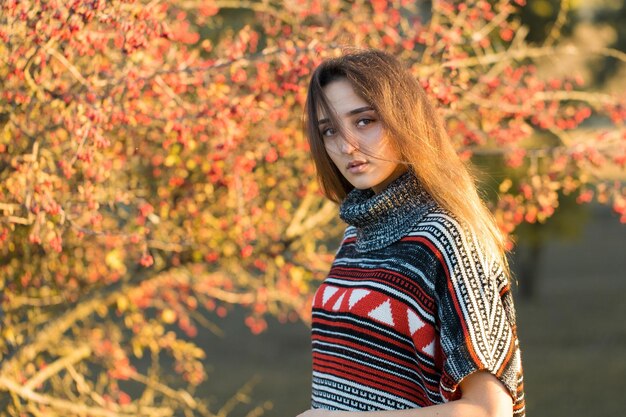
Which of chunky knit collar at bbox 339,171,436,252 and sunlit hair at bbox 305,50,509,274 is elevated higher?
sunlit hair at bbox 305,50,509,274

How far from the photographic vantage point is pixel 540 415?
35.5 feet

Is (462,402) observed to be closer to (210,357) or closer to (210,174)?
(210,174)

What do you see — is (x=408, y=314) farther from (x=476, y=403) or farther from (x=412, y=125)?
(x=412, y=125)

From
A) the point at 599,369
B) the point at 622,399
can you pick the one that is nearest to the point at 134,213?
the point at 622,399

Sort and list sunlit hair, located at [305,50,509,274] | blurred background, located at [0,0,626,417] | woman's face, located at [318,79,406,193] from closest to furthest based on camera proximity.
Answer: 1. sunlit hair, located at [305,50,509,274]
2. woman's face, located at [318,79,406,193]
3. blurred background, located at [0,0,626,417]

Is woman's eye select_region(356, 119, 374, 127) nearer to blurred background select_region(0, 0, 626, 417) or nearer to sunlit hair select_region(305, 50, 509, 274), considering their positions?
sunlit hair select_region(305, 50, 509, 274)

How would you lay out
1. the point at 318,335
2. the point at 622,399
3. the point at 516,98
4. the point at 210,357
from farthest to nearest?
the point at 210,357 → the point at 622,399 → the point at 516,98 → the point at 318,335

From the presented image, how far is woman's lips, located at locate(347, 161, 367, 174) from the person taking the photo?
2.49m

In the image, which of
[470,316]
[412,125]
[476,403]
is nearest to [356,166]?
[412,125]

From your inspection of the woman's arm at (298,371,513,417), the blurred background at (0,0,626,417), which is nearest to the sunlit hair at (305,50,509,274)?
the woman's arm at (298,371,513,417)

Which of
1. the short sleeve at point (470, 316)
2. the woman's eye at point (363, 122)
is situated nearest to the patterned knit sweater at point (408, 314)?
the short sleeve at point (470, 316)

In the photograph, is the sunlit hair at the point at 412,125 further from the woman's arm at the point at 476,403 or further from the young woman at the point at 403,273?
the woman's arm at the point at 476,403

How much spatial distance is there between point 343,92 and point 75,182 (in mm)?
2053

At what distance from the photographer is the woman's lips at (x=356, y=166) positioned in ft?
8.16
